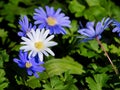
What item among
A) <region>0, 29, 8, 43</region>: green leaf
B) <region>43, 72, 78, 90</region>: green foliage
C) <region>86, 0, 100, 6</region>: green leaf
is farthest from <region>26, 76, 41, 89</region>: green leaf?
<region>86, 0, 100, 6</region>: green leaf

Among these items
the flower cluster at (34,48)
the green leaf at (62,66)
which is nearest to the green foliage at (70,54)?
the green leaf at (62,66)

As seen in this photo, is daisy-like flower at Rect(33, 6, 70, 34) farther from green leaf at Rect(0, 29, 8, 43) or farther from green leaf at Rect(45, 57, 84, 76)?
green leaf at Rect(0, 29, 8, 43)

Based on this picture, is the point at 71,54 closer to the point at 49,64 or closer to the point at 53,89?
the point at 49,64

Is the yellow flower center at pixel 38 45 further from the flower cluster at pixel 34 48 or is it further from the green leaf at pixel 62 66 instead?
the green leaf at pixel 62 66

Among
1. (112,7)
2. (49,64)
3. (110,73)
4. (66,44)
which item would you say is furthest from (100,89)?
(112,7)

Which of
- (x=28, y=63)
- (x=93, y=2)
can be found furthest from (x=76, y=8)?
(x=28, y=63)

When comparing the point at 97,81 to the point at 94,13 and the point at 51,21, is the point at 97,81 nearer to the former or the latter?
the point at 51,21
